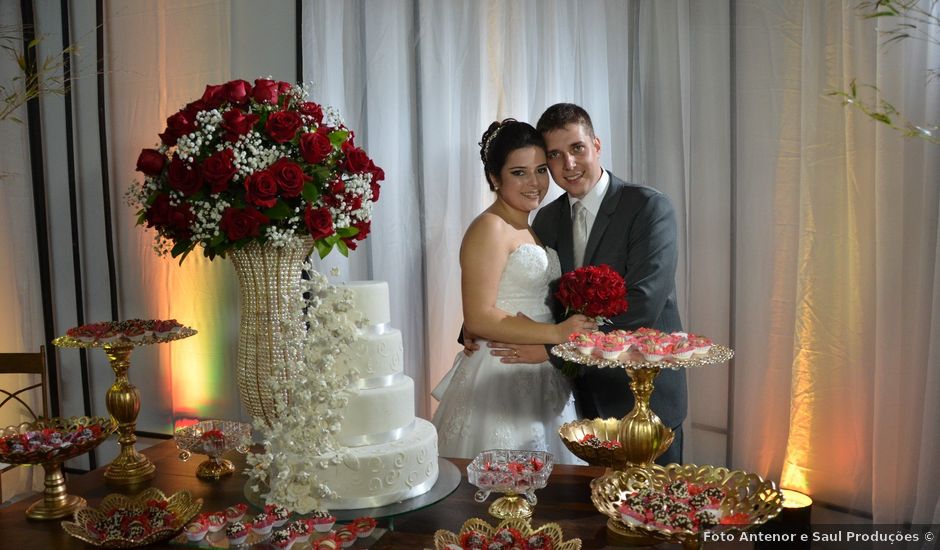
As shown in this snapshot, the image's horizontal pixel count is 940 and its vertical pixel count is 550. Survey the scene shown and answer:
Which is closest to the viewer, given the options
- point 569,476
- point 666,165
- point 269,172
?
point 269,172

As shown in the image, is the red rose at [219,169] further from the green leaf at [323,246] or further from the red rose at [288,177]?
the green leaf at [323,246]

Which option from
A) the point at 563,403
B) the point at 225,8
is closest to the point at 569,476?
the point at 563,403

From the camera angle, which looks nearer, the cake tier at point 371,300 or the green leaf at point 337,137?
the cake tier at point 371,300

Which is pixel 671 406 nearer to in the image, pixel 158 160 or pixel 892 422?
pixel 892 422

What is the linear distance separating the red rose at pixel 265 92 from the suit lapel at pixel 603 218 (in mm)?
1534

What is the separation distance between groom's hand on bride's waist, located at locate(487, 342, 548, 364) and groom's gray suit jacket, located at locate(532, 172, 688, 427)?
19 cm

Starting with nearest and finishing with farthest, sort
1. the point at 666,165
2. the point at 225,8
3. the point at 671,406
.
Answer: the point at 671,406 → the point at 666,165 → the point at 225,8

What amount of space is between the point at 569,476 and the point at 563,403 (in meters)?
0.98

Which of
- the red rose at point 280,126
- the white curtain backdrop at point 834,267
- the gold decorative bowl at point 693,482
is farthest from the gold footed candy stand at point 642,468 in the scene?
the white curtain backdrop at point 834,267

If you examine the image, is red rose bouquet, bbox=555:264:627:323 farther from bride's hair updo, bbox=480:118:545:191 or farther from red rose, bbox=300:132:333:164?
bride's hair updo, bbox=480:118:545:191

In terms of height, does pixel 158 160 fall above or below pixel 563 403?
above

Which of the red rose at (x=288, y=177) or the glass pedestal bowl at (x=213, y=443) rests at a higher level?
the red rose at (x=288, y=177)

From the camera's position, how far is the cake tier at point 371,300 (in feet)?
7.25

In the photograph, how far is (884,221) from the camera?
9.87 ft
